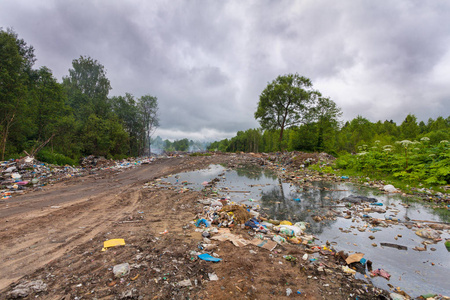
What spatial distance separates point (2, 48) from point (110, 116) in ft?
37.4

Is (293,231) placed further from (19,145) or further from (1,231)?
(19,145)

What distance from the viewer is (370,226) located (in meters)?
3.93

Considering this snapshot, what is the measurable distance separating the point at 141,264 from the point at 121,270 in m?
0.25

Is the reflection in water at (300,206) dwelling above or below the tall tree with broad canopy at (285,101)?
below

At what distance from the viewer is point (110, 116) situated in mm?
20500

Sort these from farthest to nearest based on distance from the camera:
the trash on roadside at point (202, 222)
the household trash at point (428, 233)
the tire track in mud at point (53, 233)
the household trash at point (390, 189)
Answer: the household trash at point (390, 189), the trash on roadside at point (202, 222), the household trash at point (428, 233), the tire track in mud at point (53, 233)

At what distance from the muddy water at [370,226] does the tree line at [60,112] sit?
1204 cm

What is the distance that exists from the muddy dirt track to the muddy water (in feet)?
2.47

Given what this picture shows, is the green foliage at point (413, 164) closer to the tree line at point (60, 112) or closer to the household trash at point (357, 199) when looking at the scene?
the household trash at point (357, 199)

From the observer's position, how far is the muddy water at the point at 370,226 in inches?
92.7

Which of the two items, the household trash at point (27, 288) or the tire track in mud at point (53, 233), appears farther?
the tire track in mud at point (53, 233)

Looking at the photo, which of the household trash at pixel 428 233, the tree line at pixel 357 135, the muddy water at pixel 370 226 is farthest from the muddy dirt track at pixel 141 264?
the tree line at pixel 357 135

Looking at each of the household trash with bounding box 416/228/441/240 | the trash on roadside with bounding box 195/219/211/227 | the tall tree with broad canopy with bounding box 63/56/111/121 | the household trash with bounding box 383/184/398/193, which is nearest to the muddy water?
the household trash with bounding box 416/228/441/240

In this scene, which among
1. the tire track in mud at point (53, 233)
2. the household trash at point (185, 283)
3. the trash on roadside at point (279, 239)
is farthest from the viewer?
the trash on roadside at point (279, 239)
